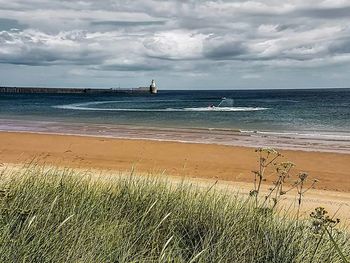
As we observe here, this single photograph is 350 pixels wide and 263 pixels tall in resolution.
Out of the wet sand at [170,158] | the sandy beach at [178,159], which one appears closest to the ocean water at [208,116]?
the wet sand at [170,158]

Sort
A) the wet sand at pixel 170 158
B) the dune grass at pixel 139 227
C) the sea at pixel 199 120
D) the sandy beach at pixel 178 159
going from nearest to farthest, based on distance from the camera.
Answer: the dune grass at pixel 139 227
the sandy beach at pixel 178 159
the wet sand at pixel 170 158
the sea at pixel 199 120

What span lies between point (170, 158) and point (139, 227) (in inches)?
562

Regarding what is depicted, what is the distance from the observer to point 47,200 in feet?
17.6

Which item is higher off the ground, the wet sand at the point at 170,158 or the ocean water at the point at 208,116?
the wet sand at the point at 170,158

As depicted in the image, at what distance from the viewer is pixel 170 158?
19172 mm

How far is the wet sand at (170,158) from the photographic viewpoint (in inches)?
633

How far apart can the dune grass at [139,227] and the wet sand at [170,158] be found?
8.54m

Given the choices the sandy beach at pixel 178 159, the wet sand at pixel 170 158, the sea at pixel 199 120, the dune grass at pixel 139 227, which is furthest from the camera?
the sea at pixel 199 120

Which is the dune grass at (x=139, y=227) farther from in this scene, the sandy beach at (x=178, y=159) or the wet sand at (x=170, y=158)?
the wet sand at (x=170, y=158)

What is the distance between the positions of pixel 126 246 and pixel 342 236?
2.49m

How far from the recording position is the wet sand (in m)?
16.1

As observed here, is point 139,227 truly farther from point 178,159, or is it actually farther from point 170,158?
point 170,158

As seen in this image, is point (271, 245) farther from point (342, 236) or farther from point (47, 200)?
point (47, 200)

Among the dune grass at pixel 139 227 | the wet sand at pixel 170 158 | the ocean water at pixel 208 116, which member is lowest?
the ocean water at pixel 208 116
